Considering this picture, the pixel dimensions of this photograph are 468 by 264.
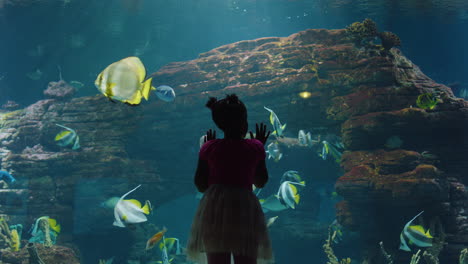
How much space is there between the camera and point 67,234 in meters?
9.43

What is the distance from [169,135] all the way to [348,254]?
7843 millimetres

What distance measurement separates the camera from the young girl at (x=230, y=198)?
5.74ft

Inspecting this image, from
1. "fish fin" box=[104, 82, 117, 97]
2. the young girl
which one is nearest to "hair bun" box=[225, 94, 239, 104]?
the young girl

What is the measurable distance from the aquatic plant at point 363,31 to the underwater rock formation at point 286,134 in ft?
0.93

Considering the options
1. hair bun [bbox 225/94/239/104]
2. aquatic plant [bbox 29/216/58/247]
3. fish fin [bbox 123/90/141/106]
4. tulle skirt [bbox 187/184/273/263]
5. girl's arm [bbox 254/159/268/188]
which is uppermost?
fish fin [bbox 123/90/141/106]

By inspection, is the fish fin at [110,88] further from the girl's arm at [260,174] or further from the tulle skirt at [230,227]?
the girl's arm at [260,174]

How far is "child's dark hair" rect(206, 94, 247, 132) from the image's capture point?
193cm

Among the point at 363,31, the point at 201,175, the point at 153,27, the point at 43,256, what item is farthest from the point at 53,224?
the point at 153,27

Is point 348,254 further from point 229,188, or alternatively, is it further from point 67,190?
point 67,190

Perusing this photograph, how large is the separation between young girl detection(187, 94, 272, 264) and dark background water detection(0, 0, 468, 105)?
1930 cm

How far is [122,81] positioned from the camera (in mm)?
2740

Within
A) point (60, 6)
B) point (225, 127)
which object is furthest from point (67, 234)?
point (60, 6)

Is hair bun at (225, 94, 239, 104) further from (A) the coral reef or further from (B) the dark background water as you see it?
(B) the dark background water

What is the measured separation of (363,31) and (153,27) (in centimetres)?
2004
